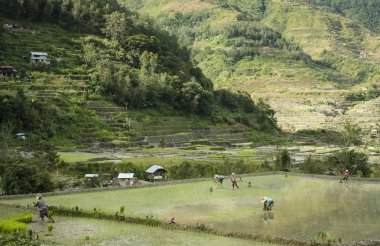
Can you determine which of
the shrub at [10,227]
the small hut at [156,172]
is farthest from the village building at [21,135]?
the shrub at [10,227]

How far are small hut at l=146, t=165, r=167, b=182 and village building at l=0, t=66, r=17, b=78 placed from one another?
29.7 metres

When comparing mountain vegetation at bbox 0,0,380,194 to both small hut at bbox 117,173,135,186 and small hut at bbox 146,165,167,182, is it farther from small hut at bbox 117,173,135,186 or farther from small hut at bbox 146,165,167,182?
small hut at bbox 117,173,135,186

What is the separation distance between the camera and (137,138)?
176 ft

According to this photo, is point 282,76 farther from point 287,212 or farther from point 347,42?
point 287,212

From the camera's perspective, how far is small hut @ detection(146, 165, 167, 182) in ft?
111

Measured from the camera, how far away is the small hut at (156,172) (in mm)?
33688

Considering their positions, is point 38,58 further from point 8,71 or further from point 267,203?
point 267,203

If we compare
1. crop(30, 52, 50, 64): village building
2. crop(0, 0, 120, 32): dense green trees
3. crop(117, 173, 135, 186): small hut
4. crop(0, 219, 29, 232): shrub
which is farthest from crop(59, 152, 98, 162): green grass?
crop(0, 0, 120, 32): dense green trees

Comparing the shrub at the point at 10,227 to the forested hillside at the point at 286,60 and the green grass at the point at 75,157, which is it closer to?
the green grass at the point at 75,157

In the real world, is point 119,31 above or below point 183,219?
above

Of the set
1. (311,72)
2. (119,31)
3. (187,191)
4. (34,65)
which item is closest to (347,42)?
(311,72)

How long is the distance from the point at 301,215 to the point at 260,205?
8.18 feet

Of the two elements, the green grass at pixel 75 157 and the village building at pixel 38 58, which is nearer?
the green grass at pixel 75 157

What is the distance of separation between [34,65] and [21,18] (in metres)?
16.2
